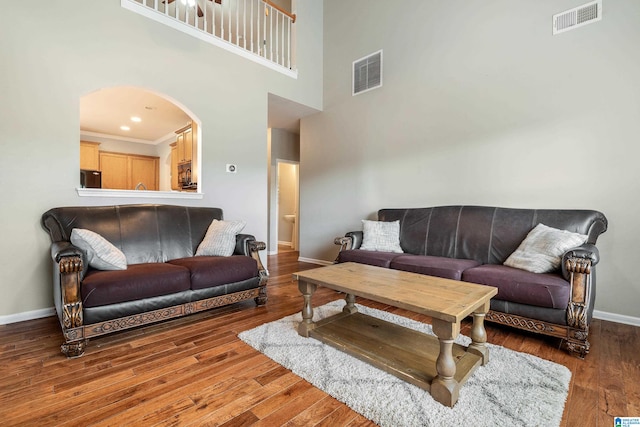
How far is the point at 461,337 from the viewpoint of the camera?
2211 mm

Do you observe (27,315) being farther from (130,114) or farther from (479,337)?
(130,114)

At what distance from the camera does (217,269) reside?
2594mm

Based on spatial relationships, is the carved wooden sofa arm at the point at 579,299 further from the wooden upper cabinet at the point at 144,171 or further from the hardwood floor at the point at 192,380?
the wooden upper cabinet at the point at 144,171

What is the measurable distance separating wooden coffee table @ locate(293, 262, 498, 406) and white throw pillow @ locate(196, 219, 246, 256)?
1161 mm

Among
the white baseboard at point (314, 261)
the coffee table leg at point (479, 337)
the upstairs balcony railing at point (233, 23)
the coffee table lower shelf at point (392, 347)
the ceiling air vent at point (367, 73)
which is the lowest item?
the white baseboard at point (314, 261)

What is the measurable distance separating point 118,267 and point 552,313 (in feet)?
10.7

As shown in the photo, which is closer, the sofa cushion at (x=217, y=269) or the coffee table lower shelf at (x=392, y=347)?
the coffee table lower shelf at (x=392, y=347)

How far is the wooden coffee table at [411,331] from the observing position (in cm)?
146

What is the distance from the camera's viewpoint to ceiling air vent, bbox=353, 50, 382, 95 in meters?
4.27

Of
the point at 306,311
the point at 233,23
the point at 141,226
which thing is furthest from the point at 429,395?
the point at 233,23

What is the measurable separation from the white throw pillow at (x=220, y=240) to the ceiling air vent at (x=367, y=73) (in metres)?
2.83

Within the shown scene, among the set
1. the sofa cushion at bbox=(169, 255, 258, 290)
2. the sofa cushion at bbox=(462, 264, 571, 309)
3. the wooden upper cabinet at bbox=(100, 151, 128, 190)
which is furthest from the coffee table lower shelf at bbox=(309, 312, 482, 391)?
the wooden upper cabinet at bbox=(100, 151, 128, 190)

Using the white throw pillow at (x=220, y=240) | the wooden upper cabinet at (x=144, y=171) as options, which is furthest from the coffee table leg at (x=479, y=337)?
the wooden upper cabinet at (x=144, y=171)

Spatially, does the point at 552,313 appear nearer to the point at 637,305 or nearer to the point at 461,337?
the point at 461,337
